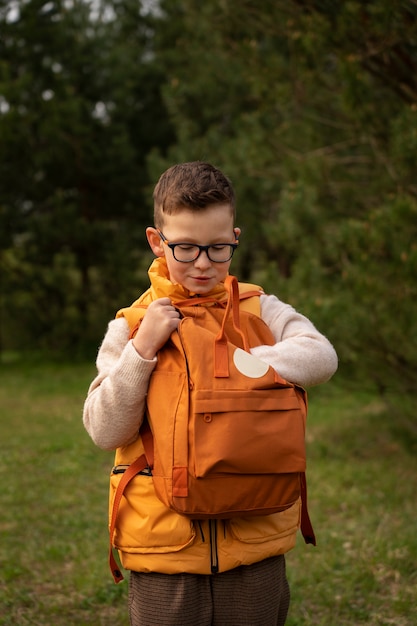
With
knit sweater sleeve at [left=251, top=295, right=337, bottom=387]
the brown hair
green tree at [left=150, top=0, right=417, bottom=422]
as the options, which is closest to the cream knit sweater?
knit sweater sleeve at [left=251, top=295, right=337, bottom=387]

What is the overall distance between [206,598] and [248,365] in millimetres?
622

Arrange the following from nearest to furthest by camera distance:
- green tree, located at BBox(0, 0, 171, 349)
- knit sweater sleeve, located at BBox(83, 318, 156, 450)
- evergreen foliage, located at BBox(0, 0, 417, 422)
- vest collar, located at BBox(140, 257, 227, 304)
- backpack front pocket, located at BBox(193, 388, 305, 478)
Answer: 1. backpack front pocket, located at BBox(193, 388, 305, 478)
2. knit sweater sleeve, located at BBox(83, 318, 156, 450)
3. vest collar, located at BBox(140, 257, 227, 304)
4. evergreen foliage, located at BBox(0, 0, 417, 422)
5. green tree, located at BBox(0, 0, 171, 349)

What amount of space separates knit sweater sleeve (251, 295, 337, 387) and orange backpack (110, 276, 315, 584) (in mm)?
71

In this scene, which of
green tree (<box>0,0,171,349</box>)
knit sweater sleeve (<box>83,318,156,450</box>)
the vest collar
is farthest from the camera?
green tree (<box>0,0,171,349</box>)

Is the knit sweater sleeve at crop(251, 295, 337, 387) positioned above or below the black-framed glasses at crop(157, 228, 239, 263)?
below

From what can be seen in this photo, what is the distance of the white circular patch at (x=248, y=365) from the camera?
1777 mm

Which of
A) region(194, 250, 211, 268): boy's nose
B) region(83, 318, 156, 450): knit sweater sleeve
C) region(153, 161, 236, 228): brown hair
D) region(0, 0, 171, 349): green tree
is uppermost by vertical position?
region(153, 161, 236, 228): brown hair

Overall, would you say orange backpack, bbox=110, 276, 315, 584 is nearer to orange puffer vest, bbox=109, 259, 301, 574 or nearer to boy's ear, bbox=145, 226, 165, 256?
orange puffer vest, bbox=109, 259, 301, 574

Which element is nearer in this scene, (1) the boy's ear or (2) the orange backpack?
(2) the orange backpack

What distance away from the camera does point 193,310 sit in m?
1.89

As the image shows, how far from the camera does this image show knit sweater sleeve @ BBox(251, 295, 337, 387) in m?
1.89

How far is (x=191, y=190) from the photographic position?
72.5 inches

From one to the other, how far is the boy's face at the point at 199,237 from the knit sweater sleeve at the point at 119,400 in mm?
227

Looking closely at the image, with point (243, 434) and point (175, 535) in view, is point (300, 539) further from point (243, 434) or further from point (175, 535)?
point (243, 434)
